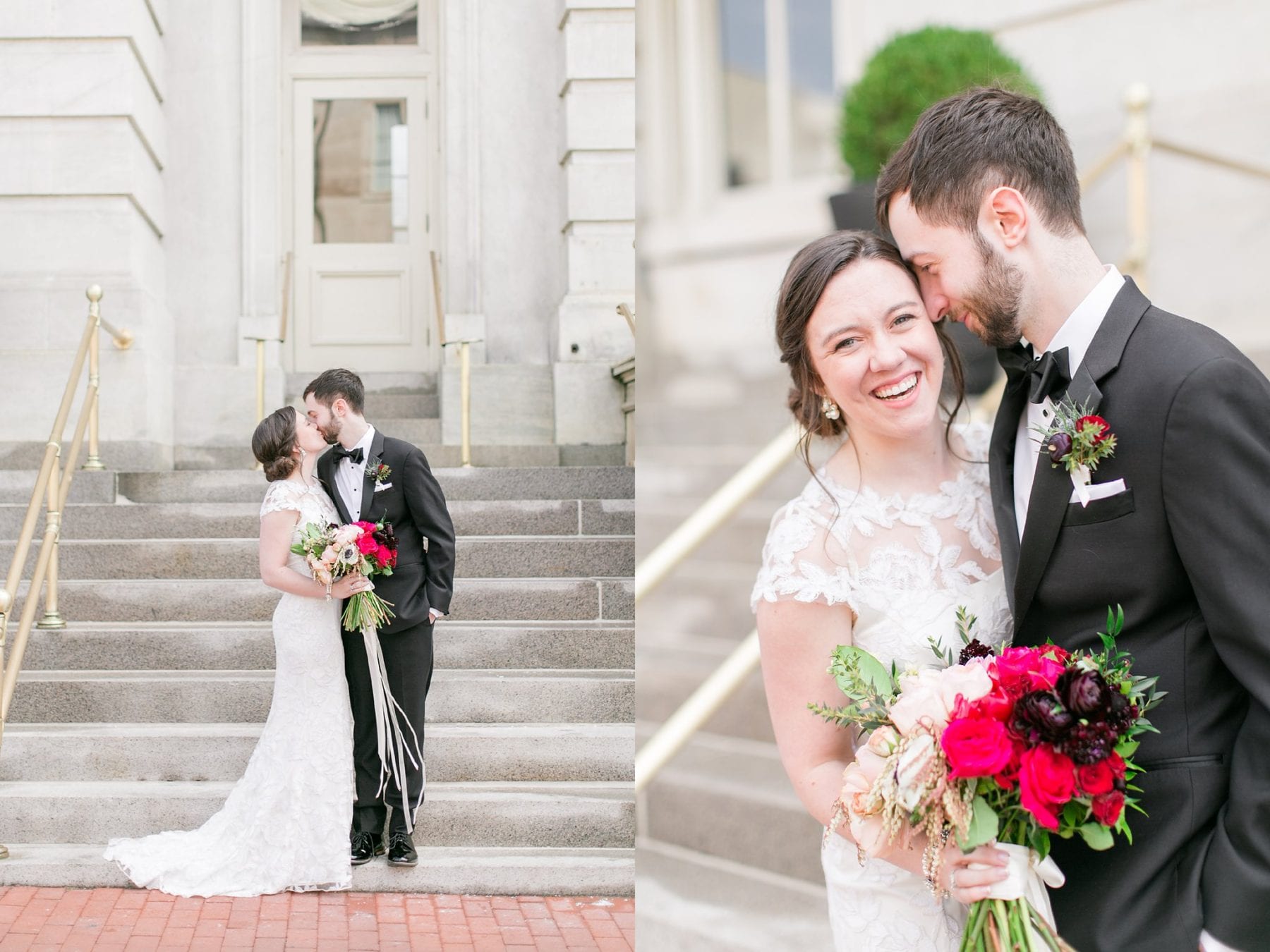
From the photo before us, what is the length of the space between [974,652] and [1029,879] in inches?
12.4

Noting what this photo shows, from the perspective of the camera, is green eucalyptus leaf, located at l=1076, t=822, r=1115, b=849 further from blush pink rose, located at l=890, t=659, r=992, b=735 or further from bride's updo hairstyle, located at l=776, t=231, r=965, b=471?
bride's updo hairstyle, located at l=776, t=231, r=965, b=471

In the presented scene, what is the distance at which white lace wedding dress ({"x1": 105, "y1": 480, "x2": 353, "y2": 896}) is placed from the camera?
→ 11.3 feet

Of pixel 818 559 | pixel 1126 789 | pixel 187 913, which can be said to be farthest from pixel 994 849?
pixel 187 913

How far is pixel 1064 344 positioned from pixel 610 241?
3.45m

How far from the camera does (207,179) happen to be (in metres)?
4.22

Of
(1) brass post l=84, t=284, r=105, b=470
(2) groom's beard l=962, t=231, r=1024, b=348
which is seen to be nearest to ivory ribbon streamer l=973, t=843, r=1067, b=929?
(2) groom's beard l=962, t=231, r=1024, b=348

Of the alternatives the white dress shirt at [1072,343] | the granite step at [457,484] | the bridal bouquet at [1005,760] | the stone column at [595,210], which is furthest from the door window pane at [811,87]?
the bridal bouquet at [1005,760]

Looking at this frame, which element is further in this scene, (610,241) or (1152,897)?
(610,241)

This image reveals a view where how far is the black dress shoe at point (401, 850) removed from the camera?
3.61 m

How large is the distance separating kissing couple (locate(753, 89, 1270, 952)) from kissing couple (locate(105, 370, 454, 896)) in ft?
6.13

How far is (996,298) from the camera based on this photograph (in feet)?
5.83

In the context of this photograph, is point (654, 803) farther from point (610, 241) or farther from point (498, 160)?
point (498, 160)

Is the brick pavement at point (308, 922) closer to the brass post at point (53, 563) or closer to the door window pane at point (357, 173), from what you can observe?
the brass post at point (53, 563)

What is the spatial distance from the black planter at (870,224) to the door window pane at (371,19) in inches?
75.2
